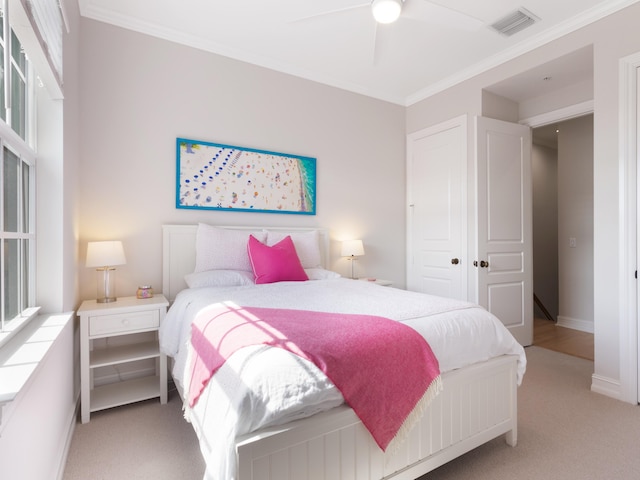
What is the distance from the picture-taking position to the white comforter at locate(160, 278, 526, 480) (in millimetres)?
1081

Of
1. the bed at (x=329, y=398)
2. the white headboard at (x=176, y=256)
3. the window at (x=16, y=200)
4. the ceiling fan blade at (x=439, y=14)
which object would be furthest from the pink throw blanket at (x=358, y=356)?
the ceiling fan blade at (x=439, y=14)

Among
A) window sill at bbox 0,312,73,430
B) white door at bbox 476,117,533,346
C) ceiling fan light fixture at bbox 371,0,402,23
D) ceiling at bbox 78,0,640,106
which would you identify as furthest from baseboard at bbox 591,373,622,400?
window sill at bbox 0,312,73,430

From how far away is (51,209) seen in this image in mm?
1800

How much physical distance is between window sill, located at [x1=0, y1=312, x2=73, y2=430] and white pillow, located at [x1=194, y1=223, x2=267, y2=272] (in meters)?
1.06

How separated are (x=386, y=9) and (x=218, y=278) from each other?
2171mm

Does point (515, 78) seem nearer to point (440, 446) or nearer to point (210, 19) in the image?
point (210, 19)

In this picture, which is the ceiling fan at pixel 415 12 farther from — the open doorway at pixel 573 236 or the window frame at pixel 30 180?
the open doorway at pixel 573 236

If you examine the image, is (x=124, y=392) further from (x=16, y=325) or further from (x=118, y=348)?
(x=16, y=325)

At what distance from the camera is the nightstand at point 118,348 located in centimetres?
212

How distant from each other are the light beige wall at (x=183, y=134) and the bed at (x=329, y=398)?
0.45m

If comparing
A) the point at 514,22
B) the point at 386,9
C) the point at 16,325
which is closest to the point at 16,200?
the point at 16,325

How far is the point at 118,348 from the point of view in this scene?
8.16ft

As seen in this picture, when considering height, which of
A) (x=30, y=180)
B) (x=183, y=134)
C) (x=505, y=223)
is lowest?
(x=505, y=223)

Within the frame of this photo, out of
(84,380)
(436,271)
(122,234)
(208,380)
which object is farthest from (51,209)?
(436,271)
